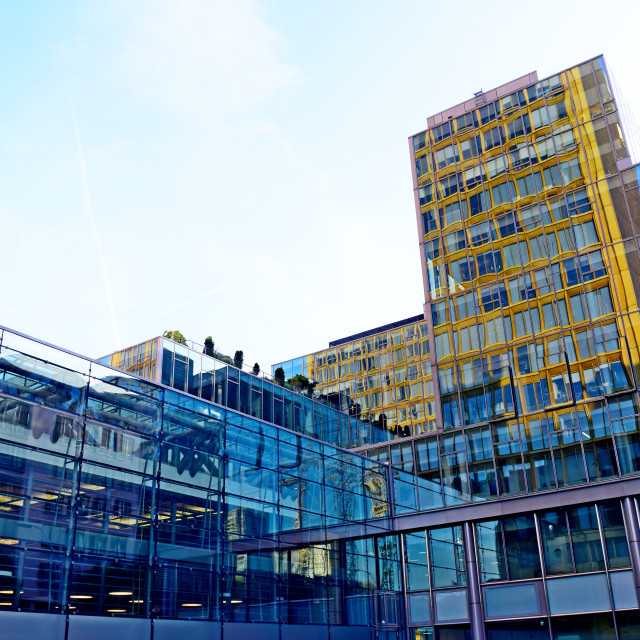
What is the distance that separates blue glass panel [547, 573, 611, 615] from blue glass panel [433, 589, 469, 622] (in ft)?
13.3

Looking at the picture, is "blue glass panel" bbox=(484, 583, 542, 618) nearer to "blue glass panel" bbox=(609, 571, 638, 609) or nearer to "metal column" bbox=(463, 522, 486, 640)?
"metal column" bbox=(463, 522, 486, 640)

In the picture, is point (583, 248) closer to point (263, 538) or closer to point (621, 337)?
point (621, 337)

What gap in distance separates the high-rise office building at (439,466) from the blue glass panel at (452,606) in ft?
0.33

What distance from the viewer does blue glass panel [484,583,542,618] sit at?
3098 cm

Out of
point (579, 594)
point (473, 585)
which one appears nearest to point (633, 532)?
point (579, 594)

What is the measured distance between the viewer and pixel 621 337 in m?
32.5

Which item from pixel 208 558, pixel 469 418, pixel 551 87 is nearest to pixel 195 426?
pixel 208 558

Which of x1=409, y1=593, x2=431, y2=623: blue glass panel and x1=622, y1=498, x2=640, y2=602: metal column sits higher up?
x1=622, y1=498, x2=640, y2=602: metal column

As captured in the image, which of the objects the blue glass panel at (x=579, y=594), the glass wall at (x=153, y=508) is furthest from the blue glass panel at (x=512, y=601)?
the glass wall at (x=153, y=508)

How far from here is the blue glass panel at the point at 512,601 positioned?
102 feet

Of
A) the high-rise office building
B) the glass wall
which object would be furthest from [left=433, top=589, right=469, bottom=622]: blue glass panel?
the glass wall

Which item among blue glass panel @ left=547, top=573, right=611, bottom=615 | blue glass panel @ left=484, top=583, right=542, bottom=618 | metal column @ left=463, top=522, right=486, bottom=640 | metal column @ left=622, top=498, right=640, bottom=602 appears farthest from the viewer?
metal column @ left=463, top=522, right=486, bottom=640

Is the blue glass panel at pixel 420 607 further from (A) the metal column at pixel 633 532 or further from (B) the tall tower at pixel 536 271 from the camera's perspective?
(A) the metal column at pixel 633 532

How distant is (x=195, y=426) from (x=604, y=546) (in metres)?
17.9
